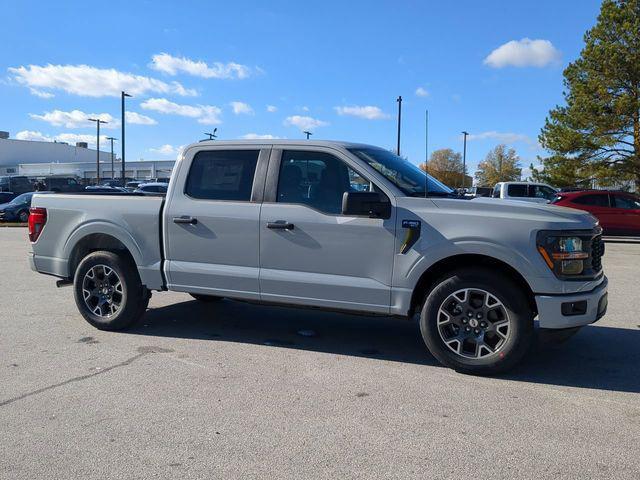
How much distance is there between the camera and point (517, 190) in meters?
22.5

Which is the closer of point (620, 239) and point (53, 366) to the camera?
point (53, 366)

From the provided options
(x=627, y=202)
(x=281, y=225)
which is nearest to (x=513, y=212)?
(x=281, y=225)

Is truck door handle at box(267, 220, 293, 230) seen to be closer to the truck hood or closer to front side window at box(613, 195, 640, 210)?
the truck hood

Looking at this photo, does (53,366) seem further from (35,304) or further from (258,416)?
(35,304)

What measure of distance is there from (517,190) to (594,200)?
453cm

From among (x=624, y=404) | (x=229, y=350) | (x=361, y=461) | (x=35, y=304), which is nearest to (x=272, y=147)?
(x=229, y=350)

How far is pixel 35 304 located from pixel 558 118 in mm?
27136

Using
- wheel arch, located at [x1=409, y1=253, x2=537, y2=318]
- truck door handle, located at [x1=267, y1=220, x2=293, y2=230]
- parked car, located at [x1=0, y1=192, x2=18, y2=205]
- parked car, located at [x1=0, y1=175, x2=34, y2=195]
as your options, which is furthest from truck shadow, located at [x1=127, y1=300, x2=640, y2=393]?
parked car, located at [x1=0, y1=175, x2=34, y2=195]

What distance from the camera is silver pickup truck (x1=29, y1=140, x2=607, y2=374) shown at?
4.54 meters

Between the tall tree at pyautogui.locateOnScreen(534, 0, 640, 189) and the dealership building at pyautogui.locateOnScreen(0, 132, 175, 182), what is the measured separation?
5691cm

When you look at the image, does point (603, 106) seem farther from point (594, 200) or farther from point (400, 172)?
point (400, 172)

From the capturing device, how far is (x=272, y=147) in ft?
18.1

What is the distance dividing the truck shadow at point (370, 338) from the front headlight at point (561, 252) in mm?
931

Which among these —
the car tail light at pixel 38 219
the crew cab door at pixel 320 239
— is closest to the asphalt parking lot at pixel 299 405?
the crew cab door at pixel 320 239
